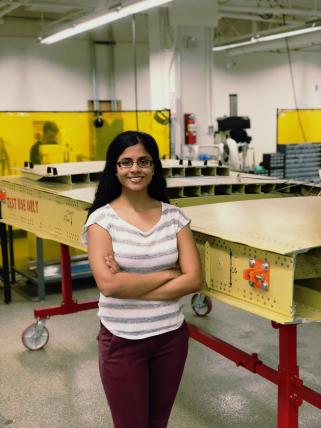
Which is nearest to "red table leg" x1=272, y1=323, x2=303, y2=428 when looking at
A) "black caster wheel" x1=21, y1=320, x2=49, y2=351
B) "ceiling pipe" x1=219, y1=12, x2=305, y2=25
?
"black caster wheel" x1=21, y1=320, x2=49, y2=351

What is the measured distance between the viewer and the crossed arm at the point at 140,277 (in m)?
1.99

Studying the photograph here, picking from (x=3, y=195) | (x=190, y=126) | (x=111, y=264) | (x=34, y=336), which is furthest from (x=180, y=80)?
(x=111, y=264)

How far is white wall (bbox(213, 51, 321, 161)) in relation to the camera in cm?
1295

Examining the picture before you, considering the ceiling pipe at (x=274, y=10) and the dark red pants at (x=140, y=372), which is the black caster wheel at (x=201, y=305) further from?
the ceiling pipe at (x=274, y=10)

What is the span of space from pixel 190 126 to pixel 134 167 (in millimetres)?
5800

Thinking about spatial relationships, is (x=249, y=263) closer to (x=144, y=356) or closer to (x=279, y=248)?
(x=279, y=248)

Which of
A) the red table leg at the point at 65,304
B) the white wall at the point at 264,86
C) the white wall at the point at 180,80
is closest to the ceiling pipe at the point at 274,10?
the white wall at the point at 180,80

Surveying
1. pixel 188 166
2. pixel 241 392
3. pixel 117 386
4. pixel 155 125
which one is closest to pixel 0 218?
pixel 188 166

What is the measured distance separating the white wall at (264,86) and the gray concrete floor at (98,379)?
29.2 ft

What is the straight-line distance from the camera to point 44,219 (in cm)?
379

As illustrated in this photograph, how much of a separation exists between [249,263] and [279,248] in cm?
23

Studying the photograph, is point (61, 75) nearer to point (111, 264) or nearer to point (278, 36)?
point (278, 36)

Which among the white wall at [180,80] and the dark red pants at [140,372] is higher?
the white wall at [180,80]

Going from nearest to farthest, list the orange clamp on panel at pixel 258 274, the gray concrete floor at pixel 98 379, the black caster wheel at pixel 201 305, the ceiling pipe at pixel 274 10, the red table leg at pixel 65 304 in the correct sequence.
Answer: the orange clamp on panel at pixel 258 274 < the gray concrete floor at pixel 98 379 < the red table leg at pixel 65 304 < the black caster wheel at pixel 201 305 < the ceiling pipe at pixel 274 10
